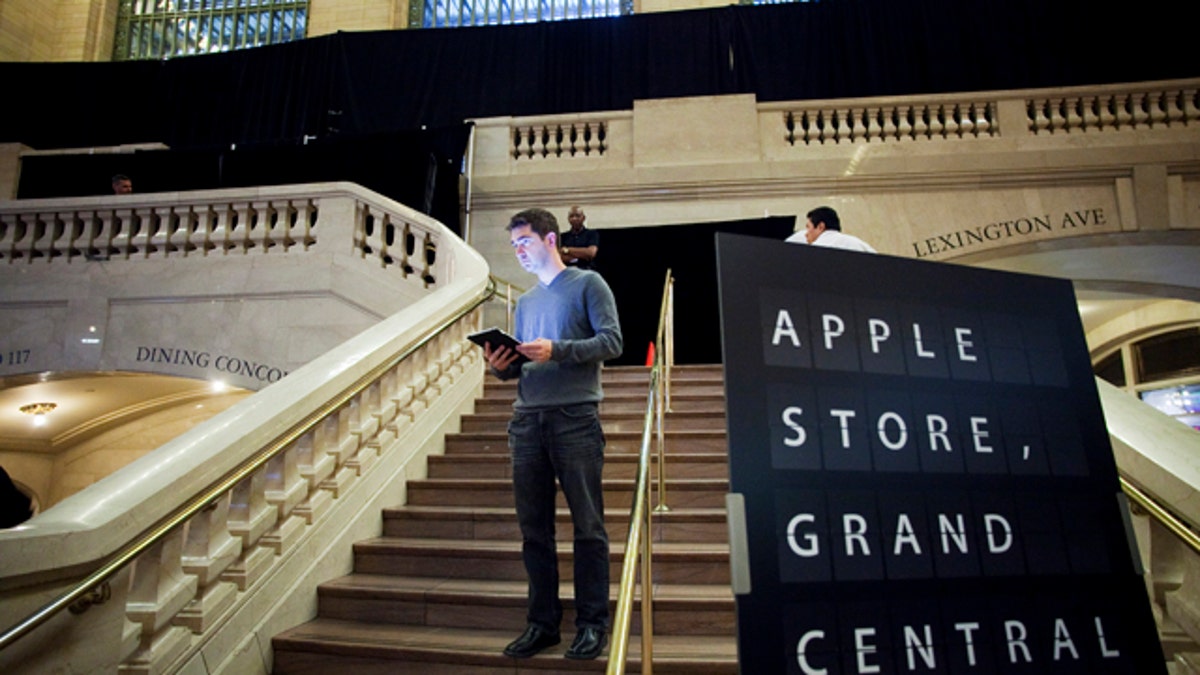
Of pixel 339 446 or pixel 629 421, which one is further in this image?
pixel 629 421

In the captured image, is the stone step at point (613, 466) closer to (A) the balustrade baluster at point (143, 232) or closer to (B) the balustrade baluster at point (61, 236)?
(A) the balustrade baluster at point (143, 232)

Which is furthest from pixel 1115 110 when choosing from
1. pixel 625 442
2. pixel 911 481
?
pixel 911 481

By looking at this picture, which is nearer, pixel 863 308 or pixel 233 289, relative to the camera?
pixel 863 308

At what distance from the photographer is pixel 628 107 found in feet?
35.4

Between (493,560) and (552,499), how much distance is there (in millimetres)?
1067

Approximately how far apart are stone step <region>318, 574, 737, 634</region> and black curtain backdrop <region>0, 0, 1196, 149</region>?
28.0 ft

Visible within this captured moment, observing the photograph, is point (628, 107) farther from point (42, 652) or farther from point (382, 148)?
point (42, 652)

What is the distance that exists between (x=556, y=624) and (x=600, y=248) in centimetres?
692

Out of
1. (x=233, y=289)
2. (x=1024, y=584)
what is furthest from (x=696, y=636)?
(x=233, y=289)

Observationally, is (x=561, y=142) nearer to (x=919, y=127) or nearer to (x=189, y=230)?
(x=919, y=127)

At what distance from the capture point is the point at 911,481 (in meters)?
1.65

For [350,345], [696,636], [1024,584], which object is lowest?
[696,636]

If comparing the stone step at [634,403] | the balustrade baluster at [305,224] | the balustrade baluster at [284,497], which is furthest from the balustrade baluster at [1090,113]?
the balustrade baluster at [284,497]

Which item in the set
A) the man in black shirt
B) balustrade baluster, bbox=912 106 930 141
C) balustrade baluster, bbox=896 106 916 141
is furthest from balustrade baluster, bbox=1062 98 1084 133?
the man in black shirt
